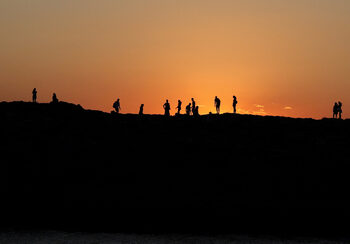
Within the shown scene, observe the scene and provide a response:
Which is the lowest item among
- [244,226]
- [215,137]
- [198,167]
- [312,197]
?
[244,226]

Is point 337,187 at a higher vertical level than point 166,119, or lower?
lower

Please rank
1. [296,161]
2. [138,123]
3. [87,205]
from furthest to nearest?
1. [138,123]
2. [296,161]
3. [87,205]

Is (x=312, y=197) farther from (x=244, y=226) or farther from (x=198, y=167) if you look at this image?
(x=198, y=167)

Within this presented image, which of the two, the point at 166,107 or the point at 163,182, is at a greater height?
the point at 166,107

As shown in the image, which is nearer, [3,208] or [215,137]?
[3,208]

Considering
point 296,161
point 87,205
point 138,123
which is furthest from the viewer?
point 138,123

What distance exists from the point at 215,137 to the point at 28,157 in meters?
10.0

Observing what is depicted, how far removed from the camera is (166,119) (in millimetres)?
23109

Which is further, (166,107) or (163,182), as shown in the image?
(166,107)

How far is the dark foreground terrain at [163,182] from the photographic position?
18891 mm

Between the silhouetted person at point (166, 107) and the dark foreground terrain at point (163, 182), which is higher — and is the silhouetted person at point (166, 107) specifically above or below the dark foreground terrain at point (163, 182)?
above

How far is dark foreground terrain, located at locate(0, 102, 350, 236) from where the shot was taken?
18891mm

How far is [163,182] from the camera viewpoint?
19.5 m

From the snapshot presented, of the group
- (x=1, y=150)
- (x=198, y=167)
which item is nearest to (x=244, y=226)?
(x=198, y=167)
